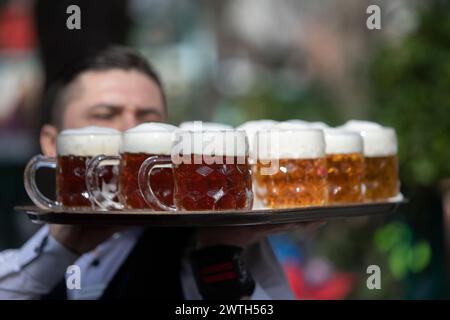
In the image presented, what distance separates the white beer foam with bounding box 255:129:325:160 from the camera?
7.37 feet

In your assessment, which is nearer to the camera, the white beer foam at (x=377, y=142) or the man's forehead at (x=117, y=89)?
the white beer foam at (x=377, y=142)

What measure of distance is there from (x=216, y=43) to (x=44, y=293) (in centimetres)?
918

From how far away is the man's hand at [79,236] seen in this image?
7.65ft

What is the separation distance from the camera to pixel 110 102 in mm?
2756

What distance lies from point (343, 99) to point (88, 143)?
13.6 ft

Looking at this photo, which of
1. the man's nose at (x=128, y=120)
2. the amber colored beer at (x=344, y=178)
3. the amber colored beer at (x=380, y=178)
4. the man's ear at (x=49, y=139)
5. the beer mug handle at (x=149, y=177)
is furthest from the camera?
the man's ear at (x=49, y=139)

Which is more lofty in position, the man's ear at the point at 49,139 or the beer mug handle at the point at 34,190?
the man's ear at the point at 49,139

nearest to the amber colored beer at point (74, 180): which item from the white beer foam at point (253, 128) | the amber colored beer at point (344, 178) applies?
the white beer foam at point (253, 128)

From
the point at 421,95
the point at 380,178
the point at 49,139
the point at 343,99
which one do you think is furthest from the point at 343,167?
the point at 343,99

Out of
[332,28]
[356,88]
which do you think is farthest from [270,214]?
[332,28]

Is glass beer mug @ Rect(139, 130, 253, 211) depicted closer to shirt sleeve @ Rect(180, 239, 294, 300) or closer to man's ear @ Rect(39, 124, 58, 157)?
shirt sleeve @ Rect(180, 239, 294, 300)

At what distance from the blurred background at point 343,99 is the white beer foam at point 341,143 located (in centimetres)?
125

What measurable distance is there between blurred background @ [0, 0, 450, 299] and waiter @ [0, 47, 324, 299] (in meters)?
0.57

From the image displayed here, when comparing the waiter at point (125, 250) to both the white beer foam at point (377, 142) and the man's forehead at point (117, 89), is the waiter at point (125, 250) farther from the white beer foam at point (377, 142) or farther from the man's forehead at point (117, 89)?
the white beer foam at point (377, 142)
